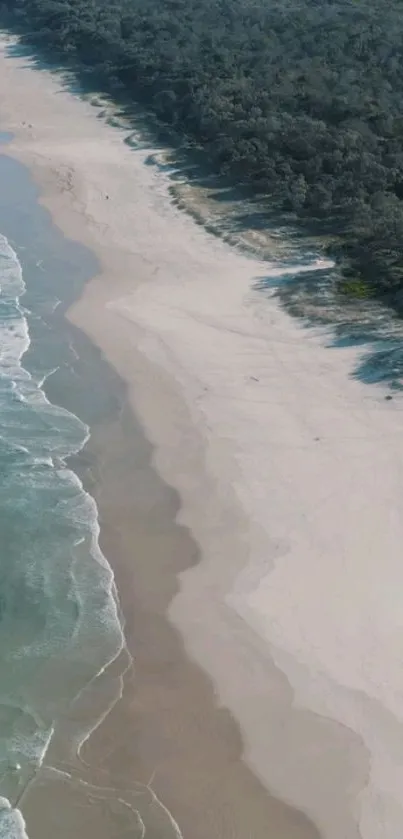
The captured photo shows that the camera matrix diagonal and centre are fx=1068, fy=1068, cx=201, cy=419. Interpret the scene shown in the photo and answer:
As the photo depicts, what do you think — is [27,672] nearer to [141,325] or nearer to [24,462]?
[24,462]

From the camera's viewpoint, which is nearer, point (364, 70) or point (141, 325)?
point (141, 325)

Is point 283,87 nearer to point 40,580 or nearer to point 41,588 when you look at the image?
point 40,580

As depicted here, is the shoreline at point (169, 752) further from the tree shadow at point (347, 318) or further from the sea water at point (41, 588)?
the tree shadow at point (347, 318)

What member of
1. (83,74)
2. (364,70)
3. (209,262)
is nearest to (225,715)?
(209,262)

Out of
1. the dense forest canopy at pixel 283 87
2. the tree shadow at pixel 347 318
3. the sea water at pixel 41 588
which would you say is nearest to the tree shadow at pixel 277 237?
the tree shadow at pixel 347 318

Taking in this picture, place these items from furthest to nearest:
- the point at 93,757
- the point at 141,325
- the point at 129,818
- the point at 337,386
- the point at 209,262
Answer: the point at 209,262 → the point at 141,325 → the point at 337,386 → the point at 93,757 → the point at 129,818

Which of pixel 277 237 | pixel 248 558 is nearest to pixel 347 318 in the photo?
pixel 277 237
